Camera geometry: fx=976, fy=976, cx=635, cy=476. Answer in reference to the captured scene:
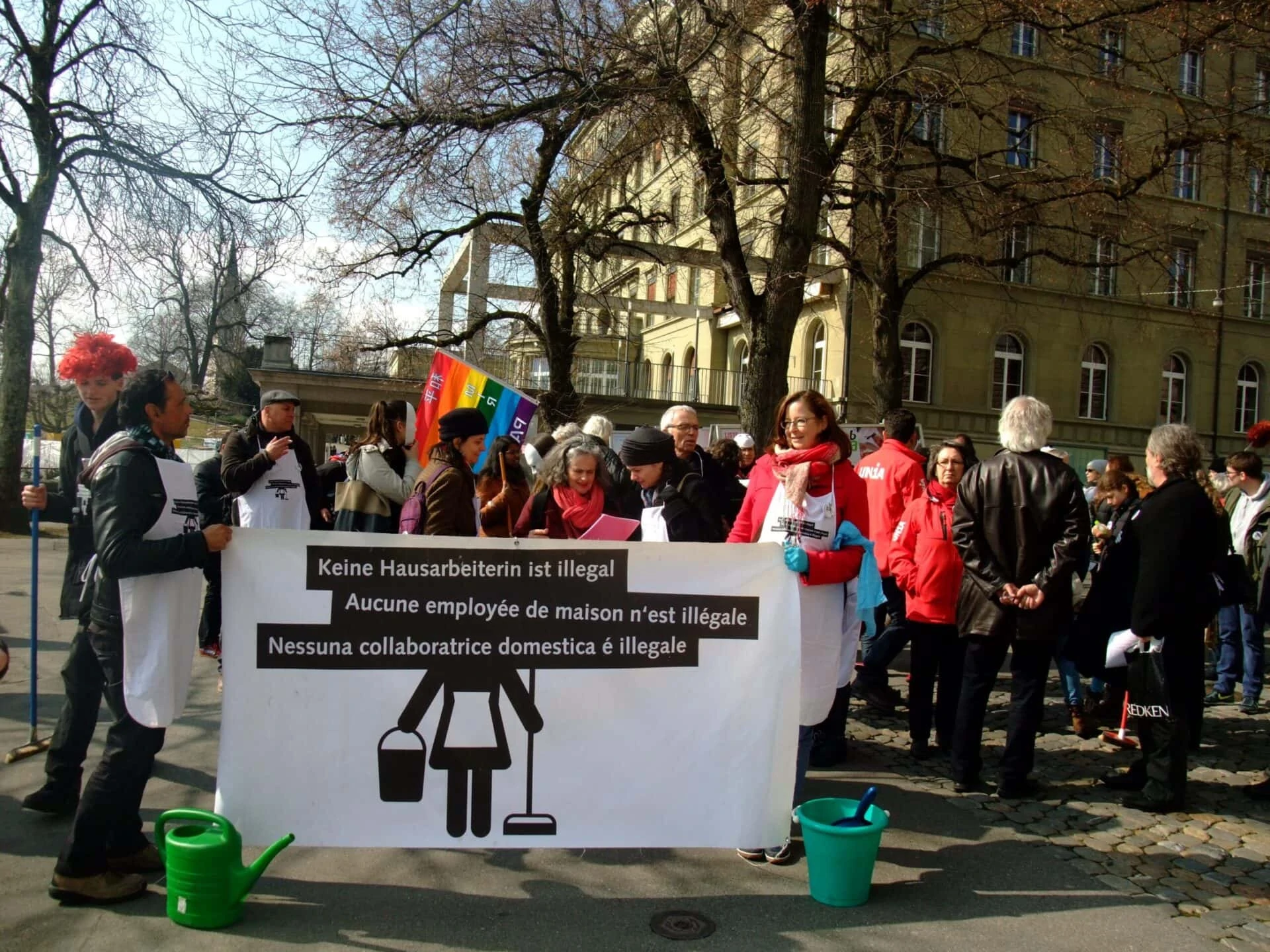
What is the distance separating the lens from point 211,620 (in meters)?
6.82

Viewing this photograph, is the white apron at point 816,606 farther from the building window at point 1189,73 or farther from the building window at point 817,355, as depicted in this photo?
the building window at point 817,355

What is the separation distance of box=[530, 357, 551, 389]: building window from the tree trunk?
8.98 meters

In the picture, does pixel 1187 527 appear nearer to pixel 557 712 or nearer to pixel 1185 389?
pixel 557 712

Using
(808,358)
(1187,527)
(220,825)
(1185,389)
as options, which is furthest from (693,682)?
(1185,389)

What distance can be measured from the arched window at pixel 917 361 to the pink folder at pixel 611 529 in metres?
25.7

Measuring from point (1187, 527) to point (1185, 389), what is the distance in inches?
1272

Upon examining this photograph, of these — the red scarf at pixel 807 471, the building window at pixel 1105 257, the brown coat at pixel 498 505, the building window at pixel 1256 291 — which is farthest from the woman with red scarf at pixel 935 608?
the building window at pixel 1256 291

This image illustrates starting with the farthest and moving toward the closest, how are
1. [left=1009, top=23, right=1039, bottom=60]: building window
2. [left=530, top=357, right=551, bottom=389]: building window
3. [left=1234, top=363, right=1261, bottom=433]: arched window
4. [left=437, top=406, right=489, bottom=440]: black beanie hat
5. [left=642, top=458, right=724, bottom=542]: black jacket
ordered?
[left=1234, top=363, right=1261, bottom=433]: arched window < [left=530, top=357, right=551, bottom=389]: building window < [left=1009, top=23, right=1039, bottom=60]: building window < [left=437, top=406, right=489, bottom=440]: black beanie hat < [left=642, top=458, right=724, bottom=542]: black jacket

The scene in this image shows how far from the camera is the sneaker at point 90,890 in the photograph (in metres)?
3.37

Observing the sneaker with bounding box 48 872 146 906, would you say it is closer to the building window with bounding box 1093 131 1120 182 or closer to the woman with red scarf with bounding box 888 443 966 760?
the woman with red scarf with bounding box 888 443 966 760

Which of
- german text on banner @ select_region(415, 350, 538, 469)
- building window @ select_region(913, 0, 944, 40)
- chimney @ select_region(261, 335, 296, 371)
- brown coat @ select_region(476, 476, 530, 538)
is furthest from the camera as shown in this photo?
chimney @ select_region(261, 335, 296, 371)

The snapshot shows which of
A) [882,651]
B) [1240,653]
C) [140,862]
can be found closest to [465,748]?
[140,862]

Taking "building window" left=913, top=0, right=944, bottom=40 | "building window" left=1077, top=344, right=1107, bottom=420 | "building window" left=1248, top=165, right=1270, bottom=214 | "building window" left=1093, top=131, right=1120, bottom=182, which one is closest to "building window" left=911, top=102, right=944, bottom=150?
"building window" left=913, top=0, right=944, bottom=40

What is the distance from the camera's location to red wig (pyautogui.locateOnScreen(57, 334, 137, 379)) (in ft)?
14.1
